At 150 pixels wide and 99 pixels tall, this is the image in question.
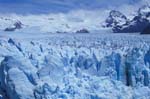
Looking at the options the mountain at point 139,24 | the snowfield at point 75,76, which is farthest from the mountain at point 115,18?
the snowfield at point 75,76

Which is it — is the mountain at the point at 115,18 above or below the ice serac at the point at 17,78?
above

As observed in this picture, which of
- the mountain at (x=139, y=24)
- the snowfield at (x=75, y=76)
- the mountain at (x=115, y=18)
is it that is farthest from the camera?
the mountain at (x=115, y=18)

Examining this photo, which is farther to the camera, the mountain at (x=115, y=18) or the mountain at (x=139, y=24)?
the mountain at (x=115, y=18)

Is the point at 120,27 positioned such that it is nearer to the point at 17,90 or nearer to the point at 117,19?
the point at 117,19

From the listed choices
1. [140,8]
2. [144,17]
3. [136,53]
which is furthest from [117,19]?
[136,53]

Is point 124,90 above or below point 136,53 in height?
below

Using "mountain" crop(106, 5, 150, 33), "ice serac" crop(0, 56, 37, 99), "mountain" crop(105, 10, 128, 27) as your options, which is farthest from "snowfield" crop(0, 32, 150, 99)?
"mountain" crop(105, 10, 128, 27)

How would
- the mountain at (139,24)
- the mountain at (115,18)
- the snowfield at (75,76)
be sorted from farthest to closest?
the mountain at (115,18)
the mountain at (139,24)
the snowfield at (75,76)

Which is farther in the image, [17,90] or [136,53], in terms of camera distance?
[136,53]

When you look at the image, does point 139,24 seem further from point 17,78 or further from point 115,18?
point 17,78

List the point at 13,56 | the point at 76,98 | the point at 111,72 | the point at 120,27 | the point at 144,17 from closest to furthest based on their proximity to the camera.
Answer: the point at 76,98 → the point at 13,56 → the point at 111,72 → the point at 144,17 → the point at 120,27

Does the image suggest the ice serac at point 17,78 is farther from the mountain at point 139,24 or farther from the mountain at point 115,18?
the mountain at point 115,18
